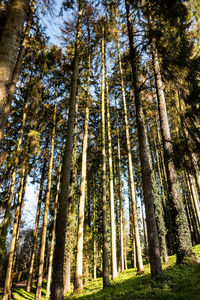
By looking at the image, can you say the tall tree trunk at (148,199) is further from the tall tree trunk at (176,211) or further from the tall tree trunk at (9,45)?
the tall tree trunk at (9,45)

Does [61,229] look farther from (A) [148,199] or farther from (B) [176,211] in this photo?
(B) [176,211]

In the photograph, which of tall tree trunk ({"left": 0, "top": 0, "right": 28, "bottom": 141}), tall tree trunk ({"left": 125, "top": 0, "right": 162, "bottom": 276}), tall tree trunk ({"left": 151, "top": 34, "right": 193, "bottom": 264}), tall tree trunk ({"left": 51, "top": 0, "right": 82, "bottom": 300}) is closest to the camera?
tall tree trunk ({"left": 0, "top": 0, "right": 28, "bottom": 141})

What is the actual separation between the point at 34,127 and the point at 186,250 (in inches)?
347

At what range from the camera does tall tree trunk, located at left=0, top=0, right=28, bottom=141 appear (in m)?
3.08

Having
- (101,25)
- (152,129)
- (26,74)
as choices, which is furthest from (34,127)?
(152,129)

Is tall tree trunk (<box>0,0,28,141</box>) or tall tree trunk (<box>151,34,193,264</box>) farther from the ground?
tall tree trunk (<box>0,0,28,141</box>)

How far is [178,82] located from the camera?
6051 mm

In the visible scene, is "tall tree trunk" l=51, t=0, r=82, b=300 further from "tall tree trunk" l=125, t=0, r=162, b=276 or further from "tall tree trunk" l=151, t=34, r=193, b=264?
→ "tall tree trunk" l=151, t=34, r=193, b=264

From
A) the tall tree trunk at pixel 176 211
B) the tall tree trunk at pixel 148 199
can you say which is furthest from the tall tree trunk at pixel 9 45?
the tall tree trunk at pixel 176 211

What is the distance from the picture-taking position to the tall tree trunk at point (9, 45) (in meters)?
3.08

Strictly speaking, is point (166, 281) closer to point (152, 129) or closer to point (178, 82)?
point (178, 82)

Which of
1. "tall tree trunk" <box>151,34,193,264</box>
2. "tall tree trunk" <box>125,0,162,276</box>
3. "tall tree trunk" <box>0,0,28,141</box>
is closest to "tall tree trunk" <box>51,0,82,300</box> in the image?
"tall tree trunk" <box>0,0,28,141</box>

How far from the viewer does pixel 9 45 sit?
335cm

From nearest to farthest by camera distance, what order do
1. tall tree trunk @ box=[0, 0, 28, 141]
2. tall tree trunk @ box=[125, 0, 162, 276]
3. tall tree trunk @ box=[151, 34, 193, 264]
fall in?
tall tree trunk @ box=[0, 0, 28, 141] < tall tree trunk @ box=[125, 0, 162, 276] < tall tree trunk @ box=[151, 34, 193, 264]
